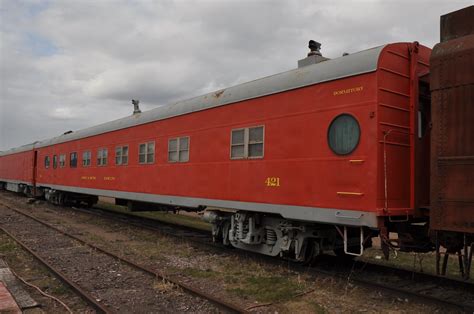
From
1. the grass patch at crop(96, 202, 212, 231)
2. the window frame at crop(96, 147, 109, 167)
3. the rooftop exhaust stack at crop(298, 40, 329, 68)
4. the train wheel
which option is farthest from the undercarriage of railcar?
the window frame at crop(96, 147, 109, 167)

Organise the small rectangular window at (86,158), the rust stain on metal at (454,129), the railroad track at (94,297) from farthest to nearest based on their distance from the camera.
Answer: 1. the small rectangular window at (86,158)
2. the railroad track at (94,297)
3. the rust stain on metal at (454,129)

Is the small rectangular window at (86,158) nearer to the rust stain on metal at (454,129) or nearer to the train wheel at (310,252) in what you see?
the train wheel at (310,252)

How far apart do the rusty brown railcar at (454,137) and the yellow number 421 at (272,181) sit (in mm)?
2881

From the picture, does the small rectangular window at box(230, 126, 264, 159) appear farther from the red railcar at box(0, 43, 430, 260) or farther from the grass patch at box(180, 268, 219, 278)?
the grass patch at box(180, 268, 219, 278)

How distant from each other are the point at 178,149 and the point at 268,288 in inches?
207

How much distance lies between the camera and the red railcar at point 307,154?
21.2 ft

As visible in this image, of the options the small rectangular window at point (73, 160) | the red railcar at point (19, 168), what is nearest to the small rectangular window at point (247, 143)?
the small rectangular window at point (73, 160)

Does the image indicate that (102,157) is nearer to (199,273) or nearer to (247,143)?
(247,143)

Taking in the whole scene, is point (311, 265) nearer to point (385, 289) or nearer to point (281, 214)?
point (281, 214)

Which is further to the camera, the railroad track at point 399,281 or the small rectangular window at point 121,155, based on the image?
the small rectangular window at point 121,155

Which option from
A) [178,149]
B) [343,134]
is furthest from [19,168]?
[343,134]

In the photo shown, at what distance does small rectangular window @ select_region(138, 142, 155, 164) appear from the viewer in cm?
1245

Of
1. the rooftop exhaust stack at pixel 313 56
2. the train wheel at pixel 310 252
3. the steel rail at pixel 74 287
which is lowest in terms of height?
the steel rail at pixel 74 287

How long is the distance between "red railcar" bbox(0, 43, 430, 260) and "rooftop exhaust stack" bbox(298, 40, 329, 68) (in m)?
0.45
